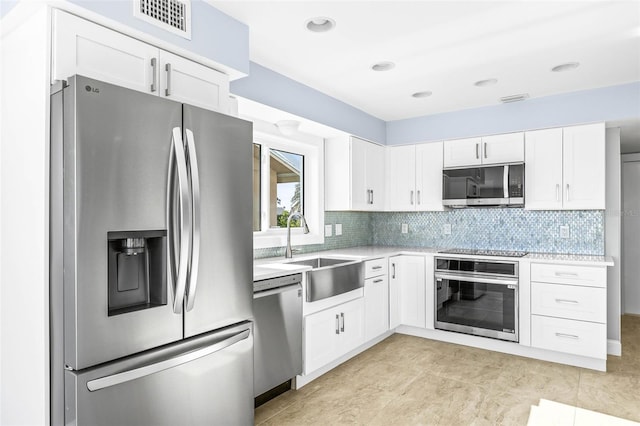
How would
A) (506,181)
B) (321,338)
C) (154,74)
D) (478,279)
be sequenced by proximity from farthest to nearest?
1. (506,181)
2. (478,279)
3. (321,338)
4. (154,74)

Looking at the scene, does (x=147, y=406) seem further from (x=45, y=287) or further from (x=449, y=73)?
(x=449, y=73)

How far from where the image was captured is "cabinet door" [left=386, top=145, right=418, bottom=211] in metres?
4.55

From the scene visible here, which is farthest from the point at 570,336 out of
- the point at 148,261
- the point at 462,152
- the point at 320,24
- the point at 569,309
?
the point at 148,261

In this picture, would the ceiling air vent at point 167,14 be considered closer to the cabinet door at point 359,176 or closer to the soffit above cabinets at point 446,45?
the soffit above cabinets at point 446,45

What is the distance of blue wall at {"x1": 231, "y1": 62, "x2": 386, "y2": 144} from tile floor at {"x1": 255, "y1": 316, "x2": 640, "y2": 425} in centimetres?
210

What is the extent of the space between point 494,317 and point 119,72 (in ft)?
11.5

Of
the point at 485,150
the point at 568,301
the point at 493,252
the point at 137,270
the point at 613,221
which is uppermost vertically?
the point at 485,150

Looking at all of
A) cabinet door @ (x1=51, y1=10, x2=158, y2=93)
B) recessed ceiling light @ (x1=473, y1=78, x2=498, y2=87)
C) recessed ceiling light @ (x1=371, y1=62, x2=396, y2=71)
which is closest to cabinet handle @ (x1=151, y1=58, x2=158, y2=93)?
cabinet door @ (x1=51, y1=10, x2=158, y2=93)

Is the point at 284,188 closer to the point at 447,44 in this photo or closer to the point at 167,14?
the point at 447,44

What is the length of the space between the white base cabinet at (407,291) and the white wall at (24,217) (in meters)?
3.05

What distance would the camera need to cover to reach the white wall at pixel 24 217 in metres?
1.53

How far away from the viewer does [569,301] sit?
338cm

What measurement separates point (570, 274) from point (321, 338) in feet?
7.07

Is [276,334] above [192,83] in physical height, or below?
below
